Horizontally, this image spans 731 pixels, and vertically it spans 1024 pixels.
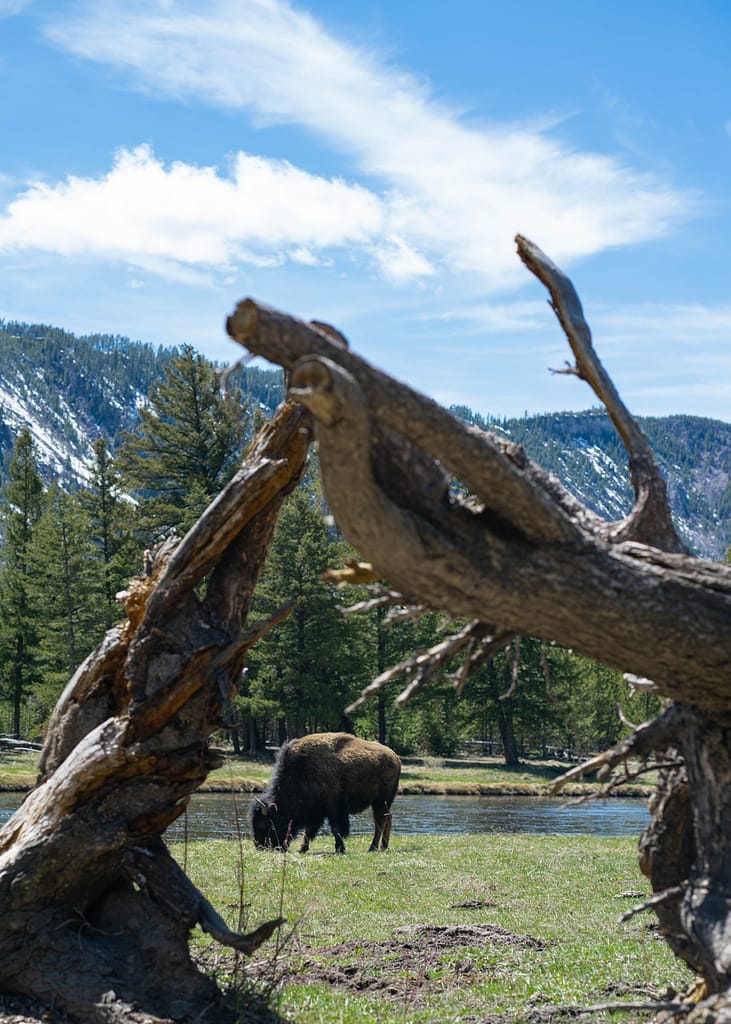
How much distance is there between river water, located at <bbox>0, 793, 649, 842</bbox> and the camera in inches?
922

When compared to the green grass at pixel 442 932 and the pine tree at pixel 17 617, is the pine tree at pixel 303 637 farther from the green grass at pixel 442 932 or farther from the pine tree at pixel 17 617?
the green grass at pixel 442 932

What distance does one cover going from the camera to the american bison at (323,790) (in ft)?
60.7

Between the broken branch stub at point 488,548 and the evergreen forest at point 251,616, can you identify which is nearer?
the broken branch stub at point 488,548

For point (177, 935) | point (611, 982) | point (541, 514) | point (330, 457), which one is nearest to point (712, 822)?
point (541, 514)

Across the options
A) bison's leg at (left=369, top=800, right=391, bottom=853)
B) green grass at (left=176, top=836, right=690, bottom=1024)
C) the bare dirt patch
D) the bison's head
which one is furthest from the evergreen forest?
the bare dirt patch

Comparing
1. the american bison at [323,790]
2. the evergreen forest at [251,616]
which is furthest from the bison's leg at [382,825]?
the evergreen forest at [251,616]

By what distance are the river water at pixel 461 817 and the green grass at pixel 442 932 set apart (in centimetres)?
441

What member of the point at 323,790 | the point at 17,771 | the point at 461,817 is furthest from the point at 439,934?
the point at 17,771

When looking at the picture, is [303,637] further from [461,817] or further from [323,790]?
[323,790]

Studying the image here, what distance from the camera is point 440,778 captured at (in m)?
42.2

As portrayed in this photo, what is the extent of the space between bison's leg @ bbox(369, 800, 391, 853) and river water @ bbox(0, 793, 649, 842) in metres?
2.83

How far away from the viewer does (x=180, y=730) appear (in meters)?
7.17

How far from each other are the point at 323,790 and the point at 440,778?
2412 cm

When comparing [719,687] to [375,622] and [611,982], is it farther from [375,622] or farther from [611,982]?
[375,622]
